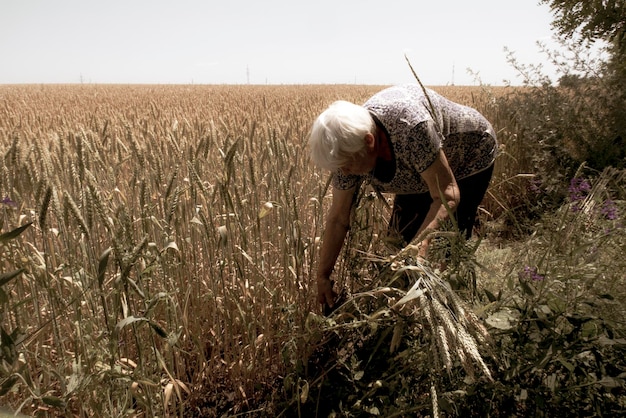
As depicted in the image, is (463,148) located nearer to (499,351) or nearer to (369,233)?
(369,233)

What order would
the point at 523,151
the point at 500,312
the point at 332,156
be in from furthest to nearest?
the point at 523,151 < the point at 332,156 < the point at 500,312

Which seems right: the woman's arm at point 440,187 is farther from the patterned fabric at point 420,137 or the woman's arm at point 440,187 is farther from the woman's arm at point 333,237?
the woman's arm at point 333,237

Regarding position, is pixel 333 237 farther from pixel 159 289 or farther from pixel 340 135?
pixel 159 289

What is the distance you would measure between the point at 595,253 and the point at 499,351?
42 cm

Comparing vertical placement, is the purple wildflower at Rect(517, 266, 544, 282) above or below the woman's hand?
above

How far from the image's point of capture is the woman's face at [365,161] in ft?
5.20

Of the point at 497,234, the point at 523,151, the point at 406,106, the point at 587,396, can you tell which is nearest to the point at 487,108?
the point at 523,151

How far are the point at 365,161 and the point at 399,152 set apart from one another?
0.46ft

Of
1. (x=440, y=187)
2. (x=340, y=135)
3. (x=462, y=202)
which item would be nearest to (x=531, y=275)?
(x=440, y=187)

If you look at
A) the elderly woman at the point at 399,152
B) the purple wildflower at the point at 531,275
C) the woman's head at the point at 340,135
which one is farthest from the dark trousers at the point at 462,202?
the purple wildflower at the point at 531,275

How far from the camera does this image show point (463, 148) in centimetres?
205

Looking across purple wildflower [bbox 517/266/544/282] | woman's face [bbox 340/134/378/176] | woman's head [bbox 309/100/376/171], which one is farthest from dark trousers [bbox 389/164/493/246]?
purple wildflower [bbox 517/266/544/282]

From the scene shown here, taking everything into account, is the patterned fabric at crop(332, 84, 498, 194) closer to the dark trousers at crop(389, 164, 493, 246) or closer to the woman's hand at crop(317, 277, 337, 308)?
the dark trousers at crop(389, 164, 493, 246)

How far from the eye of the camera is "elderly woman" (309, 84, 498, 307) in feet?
5.08
